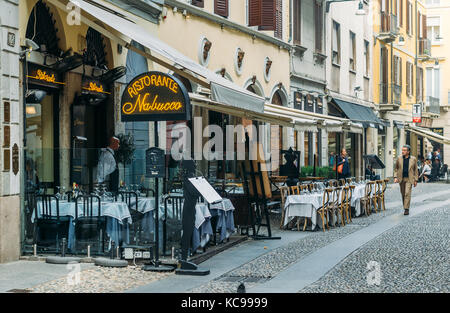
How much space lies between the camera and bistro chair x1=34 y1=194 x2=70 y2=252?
10828 millimetres

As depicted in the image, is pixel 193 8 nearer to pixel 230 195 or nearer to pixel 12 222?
pixel 230 195

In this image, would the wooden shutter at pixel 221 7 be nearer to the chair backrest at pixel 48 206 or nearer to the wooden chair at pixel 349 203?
the wooden chair at pixel 349 203

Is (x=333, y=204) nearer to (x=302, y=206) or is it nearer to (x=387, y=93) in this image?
(x=302, y=206)

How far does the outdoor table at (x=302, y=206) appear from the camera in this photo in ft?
48.9

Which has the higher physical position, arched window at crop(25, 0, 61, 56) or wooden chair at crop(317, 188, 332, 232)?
arched window at crop(25, 0, 61, 56)

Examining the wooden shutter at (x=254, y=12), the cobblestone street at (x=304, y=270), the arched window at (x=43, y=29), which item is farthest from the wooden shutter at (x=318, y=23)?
the arched window at (x=43, y=29)

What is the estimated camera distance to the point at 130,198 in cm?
1120

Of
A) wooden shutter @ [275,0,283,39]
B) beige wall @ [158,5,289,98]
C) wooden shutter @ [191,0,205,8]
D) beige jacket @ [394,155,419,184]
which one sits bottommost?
beige jacket @ [394,155,419,184]

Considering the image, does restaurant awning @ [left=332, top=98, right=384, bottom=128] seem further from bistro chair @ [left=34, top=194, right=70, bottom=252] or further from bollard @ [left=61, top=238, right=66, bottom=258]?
bollard @ [left=61, top=238, right=66, bottom=258]

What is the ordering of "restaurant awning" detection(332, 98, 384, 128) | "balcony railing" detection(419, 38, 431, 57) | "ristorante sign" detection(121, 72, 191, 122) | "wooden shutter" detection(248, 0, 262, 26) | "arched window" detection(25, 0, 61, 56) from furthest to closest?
"balcony railing" detection(419, 38, 431, 57), "restaurant awning" detection(332, 98, 384, 128), "wooden shutter" detection(248, 0, 262, 26), "arched window" detection(25, 0, 61, 56), "ristorante sign" detection(121, 72, 191, 122)

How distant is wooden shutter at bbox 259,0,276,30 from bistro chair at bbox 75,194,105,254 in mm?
12900

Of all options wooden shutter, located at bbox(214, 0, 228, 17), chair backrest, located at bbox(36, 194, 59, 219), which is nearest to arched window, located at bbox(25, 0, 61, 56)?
chair backrest, located at bbox(36, 194, 59, 219)

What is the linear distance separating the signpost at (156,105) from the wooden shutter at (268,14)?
13.1 meters

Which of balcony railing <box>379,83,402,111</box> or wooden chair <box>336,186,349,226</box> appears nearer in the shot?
wooden chair <box>336,186,349,226</box>
